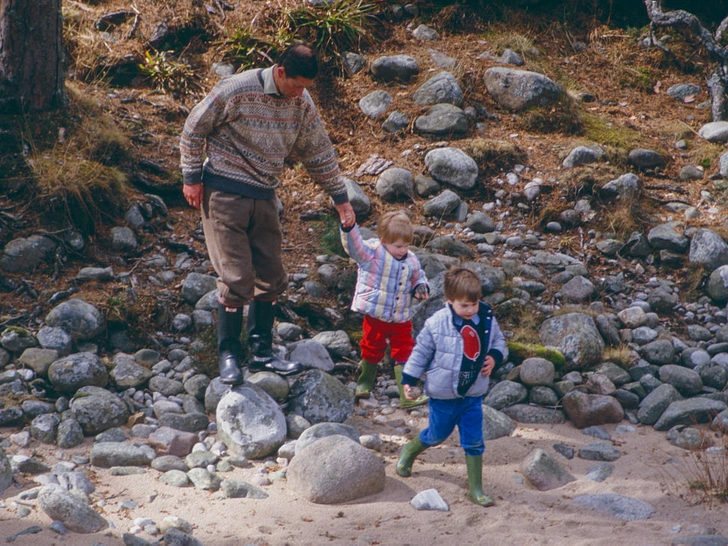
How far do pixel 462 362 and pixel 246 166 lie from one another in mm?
1827

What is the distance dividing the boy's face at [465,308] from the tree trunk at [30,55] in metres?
4.59

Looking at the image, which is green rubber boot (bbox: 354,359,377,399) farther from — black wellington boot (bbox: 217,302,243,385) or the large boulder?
the large boulder

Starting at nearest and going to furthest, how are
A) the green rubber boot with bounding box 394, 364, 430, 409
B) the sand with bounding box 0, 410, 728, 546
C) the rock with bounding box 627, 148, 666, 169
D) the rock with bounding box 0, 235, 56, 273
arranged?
the sand with bounding box 0, 410, 728, 546
the green rubber boot with bounding box 394, 364, 430, 409
the rock with bounding box 0, 235, 56, 273
the rock with bounding box 627, 148, 666, 169

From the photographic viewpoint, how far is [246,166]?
493 centimetres

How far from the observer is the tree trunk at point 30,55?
668cm

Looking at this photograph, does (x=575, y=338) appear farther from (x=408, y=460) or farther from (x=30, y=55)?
(x=30, y=55)

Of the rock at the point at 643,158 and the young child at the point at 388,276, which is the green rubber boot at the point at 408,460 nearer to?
the young child at the point at 388,276

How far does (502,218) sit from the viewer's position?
741 centimetres

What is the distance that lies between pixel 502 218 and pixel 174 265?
3000mm

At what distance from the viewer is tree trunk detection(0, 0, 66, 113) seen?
6680 millimetres

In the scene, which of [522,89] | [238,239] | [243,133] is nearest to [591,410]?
[238,239]

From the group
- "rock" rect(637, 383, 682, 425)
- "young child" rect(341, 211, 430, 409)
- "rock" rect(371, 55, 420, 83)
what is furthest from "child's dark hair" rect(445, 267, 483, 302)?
"rock" rect(371, 55, 420, 83)

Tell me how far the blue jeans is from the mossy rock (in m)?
1.51

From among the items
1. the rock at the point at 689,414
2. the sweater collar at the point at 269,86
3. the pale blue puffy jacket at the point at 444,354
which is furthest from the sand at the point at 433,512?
the sweater collar at the point at 269,86
